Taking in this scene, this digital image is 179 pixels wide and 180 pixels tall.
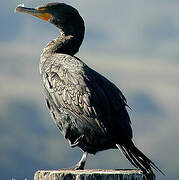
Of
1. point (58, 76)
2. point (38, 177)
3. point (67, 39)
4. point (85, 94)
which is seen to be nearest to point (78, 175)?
point (38, 177)

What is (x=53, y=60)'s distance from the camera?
602 cm

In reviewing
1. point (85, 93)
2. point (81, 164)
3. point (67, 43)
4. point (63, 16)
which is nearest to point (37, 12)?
point (63, 16)

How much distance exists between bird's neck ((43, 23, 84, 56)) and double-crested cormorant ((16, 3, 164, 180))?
6.9 inches

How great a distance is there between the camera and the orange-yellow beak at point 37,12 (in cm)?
663

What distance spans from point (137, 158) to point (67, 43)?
194 centimetres

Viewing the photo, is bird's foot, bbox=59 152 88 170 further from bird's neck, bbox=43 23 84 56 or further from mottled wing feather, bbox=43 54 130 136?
bird's neck, bbox=43 23 84 56

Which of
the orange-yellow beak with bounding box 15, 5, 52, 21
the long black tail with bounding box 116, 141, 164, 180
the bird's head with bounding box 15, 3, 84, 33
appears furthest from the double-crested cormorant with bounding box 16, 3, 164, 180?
the orange-yellow beak with bounding box 15, 5, 52, 21

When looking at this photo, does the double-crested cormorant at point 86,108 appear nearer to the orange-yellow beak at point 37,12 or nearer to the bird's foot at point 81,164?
the bird's foot at point 81,164

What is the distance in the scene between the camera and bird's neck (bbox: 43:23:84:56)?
6.36 metres

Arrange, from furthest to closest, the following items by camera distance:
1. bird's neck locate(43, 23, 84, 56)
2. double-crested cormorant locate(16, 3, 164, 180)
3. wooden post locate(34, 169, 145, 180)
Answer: bird's neck locate(43, 23, 84, 56) → double-crested cormorant locate(16, 3, 164, 180) → wooden post locate(34, 169, 145, 180)

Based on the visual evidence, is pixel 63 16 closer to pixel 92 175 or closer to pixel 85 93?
pixel 85 93

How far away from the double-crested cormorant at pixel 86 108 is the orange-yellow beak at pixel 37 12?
69cm

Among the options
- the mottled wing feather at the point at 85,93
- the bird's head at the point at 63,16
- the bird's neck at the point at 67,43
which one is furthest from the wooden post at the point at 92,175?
the bird's head at the point at 63,16

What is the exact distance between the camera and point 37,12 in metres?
6.71
